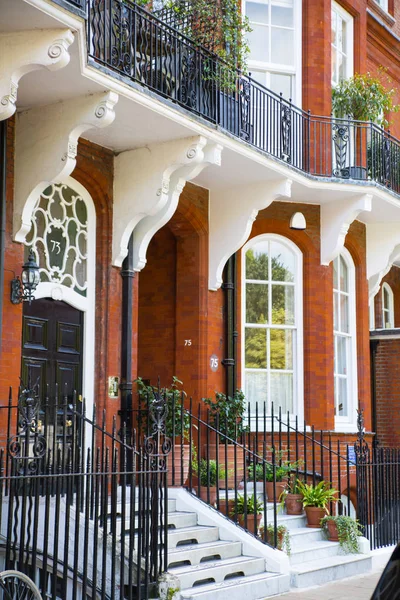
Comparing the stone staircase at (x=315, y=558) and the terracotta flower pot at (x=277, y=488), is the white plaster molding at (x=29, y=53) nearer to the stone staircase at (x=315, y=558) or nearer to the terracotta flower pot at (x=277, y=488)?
the stone staircase at (x=315, y=558)

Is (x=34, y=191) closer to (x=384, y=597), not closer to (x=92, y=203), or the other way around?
(x=92, y=203)

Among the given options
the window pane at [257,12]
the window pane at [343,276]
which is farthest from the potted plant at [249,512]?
the window pane at [257,12]

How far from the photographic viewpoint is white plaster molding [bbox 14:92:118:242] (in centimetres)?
895

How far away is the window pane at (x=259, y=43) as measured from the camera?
13508mm

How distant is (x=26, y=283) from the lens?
351 inches

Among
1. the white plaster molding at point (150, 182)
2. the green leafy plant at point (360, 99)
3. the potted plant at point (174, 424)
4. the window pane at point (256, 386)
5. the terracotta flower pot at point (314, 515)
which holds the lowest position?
the terracotta flower pot at point (314, 515)

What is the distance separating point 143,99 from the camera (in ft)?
30.4

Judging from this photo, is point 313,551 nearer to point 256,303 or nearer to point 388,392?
point 256,303

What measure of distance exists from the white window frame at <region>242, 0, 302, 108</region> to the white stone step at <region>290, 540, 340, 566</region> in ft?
22.8

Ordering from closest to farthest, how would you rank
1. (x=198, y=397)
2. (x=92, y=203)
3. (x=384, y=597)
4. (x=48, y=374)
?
1. (x=384, y=597)
2. (x=48, y=374)
3. (x=92, y=203)
4. (x=198, y=397)

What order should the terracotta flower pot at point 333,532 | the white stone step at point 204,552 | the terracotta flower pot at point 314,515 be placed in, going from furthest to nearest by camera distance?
1. the terracotta flower pot at point 314,515
2. the terracotta flower pot at point 333,532
3. the white stone step at point 204,552

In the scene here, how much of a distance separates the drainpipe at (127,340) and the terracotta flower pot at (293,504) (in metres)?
2.20

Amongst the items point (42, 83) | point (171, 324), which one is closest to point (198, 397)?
point (171, 324)

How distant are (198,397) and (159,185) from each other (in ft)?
10.7
